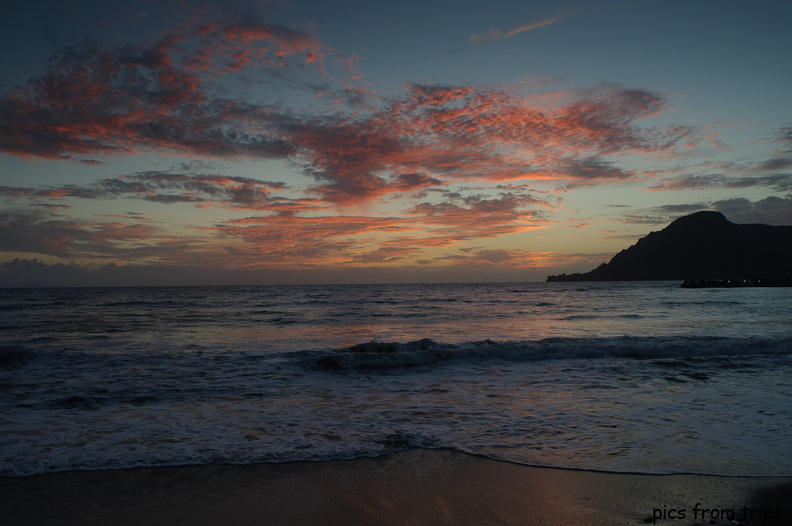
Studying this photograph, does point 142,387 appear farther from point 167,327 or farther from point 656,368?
point 167,327

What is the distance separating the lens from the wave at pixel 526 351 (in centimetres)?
1512

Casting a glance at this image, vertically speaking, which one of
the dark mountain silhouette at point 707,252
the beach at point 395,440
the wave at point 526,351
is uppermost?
the dark mountain silhouette at point 707,252

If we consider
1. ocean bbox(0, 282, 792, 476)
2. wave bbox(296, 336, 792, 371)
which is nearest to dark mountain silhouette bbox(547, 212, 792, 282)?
wave bbox(296, 336, 792, 371)

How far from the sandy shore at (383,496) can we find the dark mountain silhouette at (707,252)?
146 m

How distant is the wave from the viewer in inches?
595

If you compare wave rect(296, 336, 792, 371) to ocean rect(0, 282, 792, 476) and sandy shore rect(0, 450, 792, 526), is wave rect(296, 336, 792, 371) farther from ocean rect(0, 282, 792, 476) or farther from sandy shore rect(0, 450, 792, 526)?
sandy shore rect(0, 450, 792, 526)

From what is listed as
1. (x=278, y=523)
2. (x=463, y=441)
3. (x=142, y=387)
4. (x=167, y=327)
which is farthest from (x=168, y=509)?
(x=167, y=327)

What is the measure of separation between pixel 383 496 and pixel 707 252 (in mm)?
185652

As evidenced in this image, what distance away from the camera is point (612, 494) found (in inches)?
199

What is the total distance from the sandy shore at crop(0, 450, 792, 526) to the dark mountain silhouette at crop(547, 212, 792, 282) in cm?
14574

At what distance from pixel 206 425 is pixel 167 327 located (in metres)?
22.1

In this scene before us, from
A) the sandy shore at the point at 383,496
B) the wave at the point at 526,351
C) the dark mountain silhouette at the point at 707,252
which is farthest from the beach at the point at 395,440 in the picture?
the dark mountain silhouette at the point at 707,252

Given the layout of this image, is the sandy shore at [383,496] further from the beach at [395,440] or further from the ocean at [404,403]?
the ocean at [404,403]

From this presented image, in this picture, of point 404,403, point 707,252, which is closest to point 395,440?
point 404,403
